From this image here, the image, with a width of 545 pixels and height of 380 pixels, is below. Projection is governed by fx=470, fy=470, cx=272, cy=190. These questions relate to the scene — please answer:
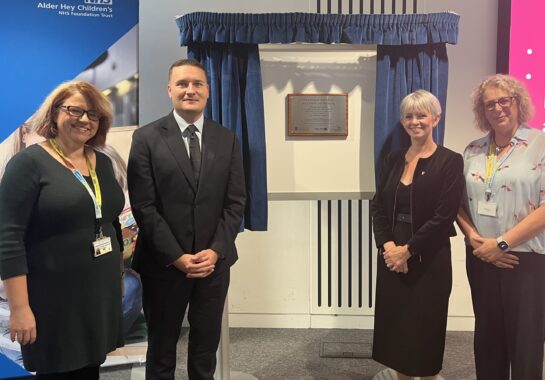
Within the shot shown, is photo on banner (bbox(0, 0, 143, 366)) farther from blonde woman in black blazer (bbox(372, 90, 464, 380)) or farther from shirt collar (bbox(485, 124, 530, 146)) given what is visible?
shirt collar (bbox(485, 124, 530, 146))

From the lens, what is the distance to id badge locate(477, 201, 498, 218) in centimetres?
198

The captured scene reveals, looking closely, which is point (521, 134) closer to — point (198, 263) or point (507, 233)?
point (507, 233)

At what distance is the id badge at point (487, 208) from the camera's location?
6.48 ft

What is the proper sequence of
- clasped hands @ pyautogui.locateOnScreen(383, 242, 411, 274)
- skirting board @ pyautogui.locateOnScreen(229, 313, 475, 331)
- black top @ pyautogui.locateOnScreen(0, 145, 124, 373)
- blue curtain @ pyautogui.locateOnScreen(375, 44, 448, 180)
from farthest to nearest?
skirting board @ pyautogui.locateOnScreen(229, 313, 475, 331), blue curtain @ pyautogui.locateOnScreen(375, 44, 448, 180), clasped hands @ pyautogui.locateOnScreen(383, 242, 411, 274), black top @ pyautogui.locateOnScreen(0, 145, 124, 373)

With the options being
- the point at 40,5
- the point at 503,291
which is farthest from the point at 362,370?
the point at 40,5

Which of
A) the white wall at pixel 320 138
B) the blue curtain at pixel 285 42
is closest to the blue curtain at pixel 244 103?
the blue curtain at pixel 285 42

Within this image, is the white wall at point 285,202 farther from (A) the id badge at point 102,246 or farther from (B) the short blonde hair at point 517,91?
(A) the id badge at point 102,246

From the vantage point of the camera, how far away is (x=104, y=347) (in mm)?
1695

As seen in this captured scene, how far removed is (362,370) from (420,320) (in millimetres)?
844

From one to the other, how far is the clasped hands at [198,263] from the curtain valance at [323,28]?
1.17m

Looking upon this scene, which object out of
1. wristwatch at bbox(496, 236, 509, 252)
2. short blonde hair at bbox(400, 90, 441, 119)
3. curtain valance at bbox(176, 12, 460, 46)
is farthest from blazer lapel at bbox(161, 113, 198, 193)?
wristwatch at bbox(496, 236, 509, 252)

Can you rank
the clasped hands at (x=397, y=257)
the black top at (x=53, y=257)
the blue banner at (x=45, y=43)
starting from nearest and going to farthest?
the black top at (x=53, y=257)
the clasped hands at (x=397, y=257)
the blue banner at (x=45, y=43)

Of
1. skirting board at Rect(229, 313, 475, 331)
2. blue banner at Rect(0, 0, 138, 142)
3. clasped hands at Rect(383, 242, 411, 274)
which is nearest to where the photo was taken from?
clasped hands at Rect(383, 242, 411, 274)

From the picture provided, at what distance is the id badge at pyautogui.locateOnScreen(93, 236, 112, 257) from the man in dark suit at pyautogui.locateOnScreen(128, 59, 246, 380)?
0.21 m
